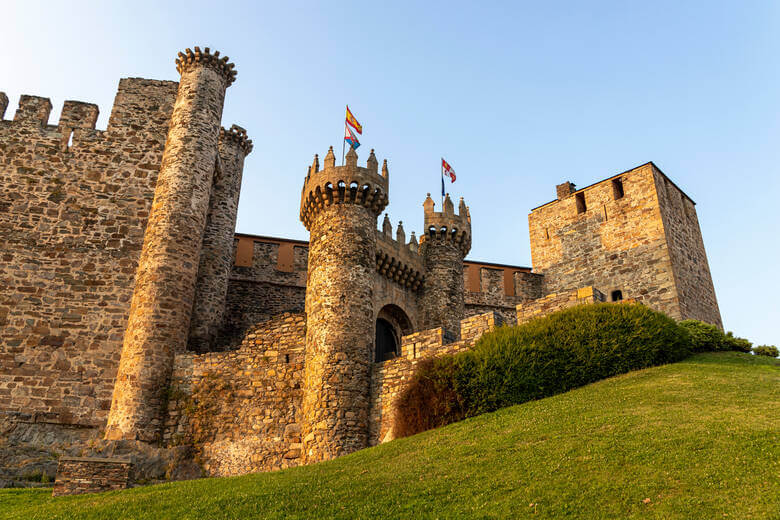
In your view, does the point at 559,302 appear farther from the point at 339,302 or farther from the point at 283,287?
the point at 283,287

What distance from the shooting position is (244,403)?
18.6 meters

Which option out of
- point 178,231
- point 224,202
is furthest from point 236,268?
point 178,231

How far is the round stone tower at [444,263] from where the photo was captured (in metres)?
23.8

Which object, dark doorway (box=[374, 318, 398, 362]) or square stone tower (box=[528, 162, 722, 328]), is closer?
dark doorway (box=[374, 318, 398, 362])

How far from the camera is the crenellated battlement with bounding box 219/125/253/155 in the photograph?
91.2 feet

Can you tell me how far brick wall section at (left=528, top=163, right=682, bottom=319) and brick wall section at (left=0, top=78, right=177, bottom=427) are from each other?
18.7 m

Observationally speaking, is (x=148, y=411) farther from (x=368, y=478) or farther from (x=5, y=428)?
(x=368, y=478)

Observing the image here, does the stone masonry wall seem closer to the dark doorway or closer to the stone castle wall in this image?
the stone castle wall

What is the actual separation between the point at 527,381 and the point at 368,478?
541 cm

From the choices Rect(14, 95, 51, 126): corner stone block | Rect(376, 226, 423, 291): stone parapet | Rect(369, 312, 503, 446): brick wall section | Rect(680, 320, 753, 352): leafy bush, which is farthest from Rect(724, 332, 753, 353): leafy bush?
Rect(14, 95, 51, 126): corner stone block

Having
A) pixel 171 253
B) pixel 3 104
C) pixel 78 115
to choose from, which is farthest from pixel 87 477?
pixel 3 104

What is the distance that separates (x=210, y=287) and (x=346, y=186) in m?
6.94

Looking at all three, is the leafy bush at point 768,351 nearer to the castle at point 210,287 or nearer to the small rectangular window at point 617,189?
the castle at point 210,287

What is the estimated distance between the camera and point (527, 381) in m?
14.8
